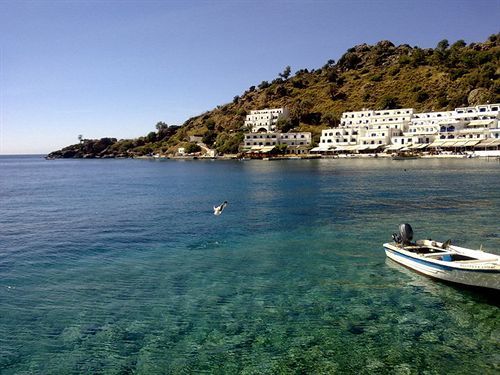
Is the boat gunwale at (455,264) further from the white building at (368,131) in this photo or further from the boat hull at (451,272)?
the white building at (368,131)

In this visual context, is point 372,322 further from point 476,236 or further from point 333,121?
point 333,121

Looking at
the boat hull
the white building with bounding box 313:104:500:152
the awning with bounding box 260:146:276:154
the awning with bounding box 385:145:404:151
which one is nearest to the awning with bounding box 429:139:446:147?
the white building with bounding box 313:104:500:152

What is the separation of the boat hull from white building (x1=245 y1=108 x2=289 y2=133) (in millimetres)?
163543

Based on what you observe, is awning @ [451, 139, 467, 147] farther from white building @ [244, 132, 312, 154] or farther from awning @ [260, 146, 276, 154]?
awning @ [260, 146, 276, 154]

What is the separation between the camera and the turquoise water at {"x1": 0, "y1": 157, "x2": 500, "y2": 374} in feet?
44.3

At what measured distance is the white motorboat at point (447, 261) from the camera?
18.0 metres

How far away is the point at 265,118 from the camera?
190625 mm

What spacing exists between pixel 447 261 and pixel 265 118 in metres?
174

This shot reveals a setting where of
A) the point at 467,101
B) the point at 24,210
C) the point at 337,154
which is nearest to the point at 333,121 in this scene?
the point at 337,154

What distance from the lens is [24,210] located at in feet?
158

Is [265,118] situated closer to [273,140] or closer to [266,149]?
[273,140]

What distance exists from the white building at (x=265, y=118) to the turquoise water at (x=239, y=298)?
14863 cm

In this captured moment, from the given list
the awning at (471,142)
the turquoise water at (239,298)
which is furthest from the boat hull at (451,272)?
the awning at (471,142)

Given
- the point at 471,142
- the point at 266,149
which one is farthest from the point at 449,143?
the point at 266,149
